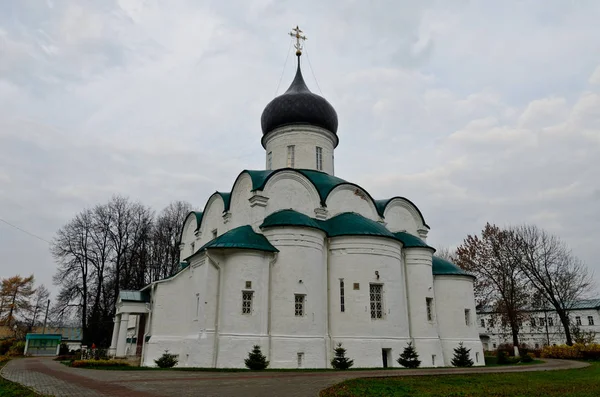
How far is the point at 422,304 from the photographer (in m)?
19.4

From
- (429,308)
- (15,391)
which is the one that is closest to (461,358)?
(429,308)

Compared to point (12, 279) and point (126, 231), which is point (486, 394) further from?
point (12, 279)

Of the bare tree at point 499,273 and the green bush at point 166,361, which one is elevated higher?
the bare tree at point 499,273

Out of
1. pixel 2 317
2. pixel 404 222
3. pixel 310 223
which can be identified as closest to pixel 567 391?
pixel 310 223

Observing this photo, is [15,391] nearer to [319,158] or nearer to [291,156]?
[291,156]

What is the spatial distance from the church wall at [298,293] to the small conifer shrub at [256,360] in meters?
0.67

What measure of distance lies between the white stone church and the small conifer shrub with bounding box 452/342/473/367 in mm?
502

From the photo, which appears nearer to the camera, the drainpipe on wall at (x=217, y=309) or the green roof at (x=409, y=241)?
the drainpipe on wall at (x=217, y=309)

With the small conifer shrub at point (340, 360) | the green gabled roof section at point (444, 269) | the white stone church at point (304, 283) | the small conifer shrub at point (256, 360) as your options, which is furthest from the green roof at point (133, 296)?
the green gabled roof section at point (444, 269)

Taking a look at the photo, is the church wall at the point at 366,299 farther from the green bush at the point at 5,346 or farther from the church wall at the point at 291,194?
the green bush at the point at 5,346

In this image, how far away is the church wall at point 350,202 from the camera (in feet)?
66.9

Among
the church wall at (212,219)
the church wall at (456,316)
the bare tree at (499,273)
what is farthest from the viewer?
the bare tree at (499,273)

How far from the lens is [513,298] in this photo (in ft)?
97.0

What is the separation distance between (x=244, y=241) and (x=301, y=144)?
8.37m
